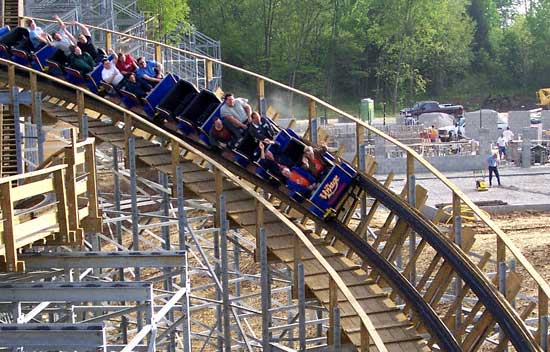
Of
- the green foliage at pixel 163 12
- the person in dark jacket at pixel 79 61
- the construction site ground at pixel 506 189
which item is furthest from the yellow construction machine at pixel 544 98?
the person in dark jacket at pixel 79 61

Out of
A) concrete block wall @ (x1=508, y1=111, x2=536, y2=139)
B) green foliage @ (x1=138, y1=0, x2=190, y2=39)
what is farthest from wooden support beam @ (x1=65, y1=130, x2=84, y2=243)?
concrete block wall @ (x1=508, y1=111, x2=536, y2=139)

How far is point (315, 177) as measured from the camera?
54.2ft

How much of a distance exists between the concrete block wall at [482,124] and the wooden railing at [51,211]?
102 feet

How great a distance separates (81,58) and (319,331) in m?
6.59

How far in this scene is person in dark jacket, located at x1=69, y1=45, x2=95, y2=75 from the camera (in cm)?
1964

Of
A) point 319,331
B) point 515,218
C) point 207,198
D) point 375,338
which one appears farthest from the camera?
point 515,218

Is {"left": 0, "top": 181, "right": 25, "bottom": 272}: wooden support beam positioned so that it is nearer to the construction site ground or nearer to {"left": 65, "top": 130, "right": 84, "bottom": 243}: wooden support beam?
{"left": 65, "top": 130, "right": 84, "bottom": 243}: wooden support beam

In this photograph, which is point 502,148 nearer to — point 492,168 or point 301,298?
point 492,168

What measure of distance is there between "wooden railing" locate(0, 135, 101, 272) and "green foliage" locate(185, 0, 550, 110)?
5116 centimetres

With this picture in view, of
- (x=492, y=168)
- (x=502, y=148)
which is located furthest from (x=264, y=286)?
(x=502, y=148)

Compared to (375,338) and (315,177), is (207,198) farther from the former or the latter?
(375,338)

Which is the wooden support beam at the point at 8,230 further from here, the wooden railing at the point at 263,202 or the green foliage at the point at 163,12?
the green foliage at the point at 163,12

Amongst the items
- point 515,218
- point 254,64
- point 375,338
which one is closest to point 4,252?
point 375,338

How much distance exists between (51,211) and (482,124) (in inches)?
1323
